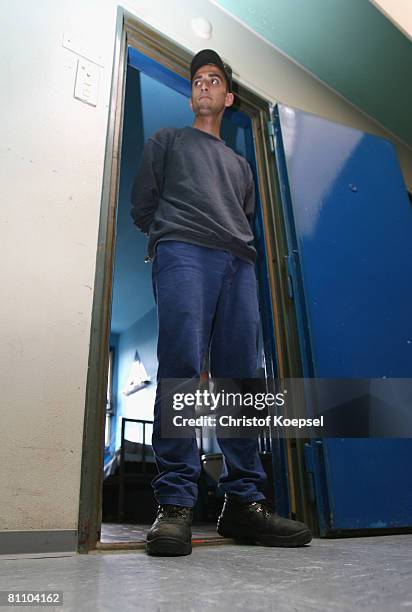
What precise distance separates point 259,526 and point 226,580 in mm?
515

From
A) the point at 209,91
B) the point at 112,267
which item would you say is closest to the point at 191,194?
the point at 112,267

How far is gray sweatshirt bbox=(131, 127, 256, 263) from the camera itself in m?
1.32

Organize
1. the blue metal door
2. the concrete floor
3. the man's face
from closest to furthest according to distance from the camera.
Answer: the concrete floor
the blue metal door
the man's face

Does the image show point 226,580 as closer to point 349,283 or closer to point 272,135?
point 349,283

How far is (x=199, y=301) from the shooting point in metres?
1.25

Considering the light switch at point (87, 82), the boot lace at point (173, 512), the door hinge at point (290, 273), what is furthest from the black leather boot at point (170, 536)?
the light switch at point (87, 82)

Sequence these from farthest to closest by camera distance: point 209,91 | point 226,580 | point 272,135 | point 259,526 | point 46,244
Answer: point 272,135 → point 209,91 → point 46,244 → point 259,526 → point 226,580

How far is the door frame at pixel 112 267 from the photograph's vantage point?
115cm

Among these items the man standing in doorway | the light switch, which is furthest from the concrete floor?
the light switch

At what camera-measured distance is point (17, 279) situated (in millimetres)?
1197

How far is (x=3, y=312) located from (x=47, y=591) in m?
0.74

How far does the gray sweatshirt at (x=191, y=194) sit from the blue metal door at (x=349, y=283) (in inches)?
15.8

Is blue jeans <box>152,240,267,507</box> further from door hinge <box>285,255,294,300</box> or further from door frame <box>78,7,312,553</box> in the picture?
door hinge <box>285,255,294,300</box>

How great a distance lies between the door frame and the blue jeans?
6.3 inches
